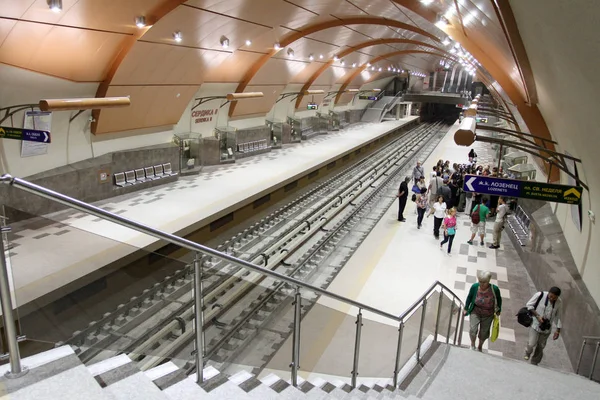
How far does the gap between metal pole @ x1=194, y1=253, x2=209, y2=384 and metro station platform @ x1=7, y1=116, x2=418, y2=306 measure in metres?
0.34

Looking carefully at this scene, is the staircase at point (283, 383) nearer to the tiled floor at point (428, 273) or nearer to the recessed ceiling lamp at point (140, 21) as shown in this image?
the tiled floor at point (428, 273)

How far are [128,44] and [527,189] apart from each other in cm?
878

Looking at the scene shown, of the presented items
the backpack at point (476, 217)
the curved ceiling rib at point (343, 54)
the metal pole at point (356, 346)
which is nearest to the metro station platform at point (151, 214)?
the metal pole at point (356, 346)

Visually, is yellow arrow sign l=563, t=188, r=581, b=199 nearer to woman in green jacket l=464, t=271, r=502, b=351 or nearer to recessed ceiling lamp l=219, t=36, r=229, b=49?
woman in green jacket l=464, t=271, r=502, b=351

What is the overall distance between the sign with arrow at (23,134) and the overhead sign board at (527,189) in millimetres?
7590

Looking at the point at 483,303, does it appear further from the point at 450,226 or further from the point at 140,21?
the point at 140,21

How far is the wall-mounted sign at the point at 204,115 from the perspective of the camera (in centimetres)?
1588

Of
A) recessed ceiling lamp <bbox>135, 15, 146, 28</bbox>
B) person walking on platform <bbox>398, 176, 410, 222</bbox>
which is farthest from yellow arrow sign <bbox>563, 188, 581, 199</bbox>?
recessed ceiling lamp <bbox>135, 15, 146, 28</bbox>

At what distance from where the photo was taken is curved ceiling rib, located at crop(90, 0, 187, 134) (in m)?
9.33

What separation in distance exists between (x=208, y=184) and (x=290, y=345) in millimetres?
10012

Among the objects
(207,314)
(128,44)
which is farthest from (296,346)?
(128,44)

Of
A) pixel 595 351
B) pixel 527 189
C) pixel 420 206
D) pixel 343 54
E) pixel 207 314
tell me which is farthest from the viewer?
pixel 343 54

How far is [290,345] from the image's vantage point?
418 cm

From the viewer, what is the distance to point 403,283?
8.55 m
